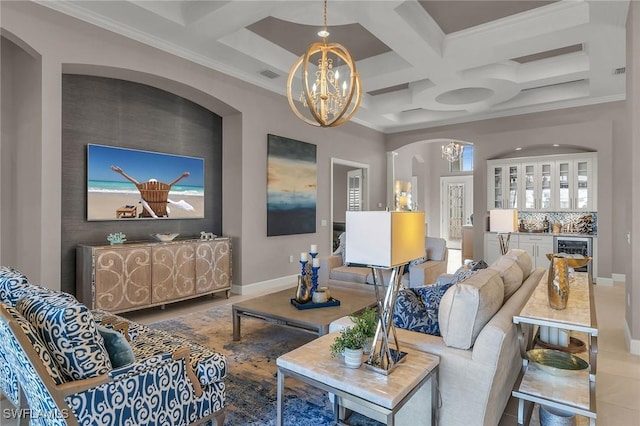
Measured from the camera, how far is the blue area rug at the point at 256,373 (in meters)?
2.21

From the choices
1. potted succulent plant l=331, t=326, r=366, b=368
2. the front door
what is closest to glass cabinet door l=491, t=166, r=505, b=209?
the front door

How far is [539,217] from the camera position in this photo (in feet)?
23.5

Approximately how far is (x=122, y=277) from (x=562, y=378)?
4.10 meters

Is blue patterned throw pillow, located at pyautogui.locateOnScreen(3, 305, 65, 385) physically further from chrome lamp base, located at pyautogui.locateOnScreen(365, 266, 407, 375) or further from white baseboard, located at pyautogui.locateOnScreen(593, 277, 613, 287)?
white baseboard, located at pyautogui.locateOnScreen(593, 277, 613, 287)

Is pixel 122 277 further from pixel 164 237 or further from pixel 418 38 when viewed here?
pixel 418 38

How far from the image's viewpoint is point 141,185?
4.67 metres

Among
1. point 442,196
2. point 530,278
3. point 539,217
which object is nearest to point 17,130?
point 530,278

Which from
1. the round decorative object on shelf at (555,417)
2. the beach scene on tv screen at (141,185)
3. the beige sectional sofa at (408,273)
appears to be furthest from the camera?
the beige sectional sofa at (408,273)

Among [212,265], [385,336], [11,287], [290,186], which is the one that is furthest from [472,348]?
[290,186]

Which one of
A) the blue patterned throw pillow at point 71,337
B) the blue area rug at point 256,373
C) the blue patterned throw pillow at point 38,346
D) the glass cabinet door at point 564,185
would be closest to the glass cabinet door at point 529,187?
the glass cabinet door at point 564,185

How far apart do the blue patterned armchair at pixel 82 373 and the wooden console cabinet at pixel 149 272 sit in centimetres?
Answer: 189

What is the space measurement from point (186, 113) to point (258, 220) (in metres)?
1.94

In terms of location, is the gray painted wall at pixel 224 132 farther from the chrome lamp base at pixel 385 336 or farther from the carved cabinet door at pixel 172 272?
the chrome lamp base at pixel 385 336

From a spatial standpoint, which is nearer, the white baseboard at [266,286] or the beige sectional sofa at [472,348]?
the beige sectional sofa at [472,348]
